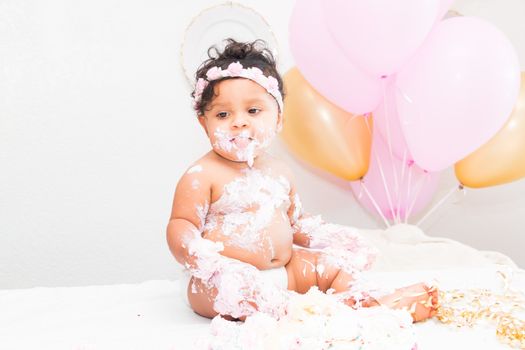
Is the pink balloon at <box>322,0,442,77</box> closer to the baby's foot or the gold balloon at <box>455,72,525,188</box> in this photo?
the gold balloon at <box>455,72,525,188</box>

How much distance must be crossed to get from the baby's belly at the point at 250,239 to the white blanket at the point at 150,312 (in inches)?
6.1

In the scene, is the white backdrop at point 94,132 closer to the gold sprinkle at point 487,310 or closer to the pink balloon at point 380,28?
the pink balloon at point 380,28

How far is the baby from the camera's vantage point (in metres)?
1.08

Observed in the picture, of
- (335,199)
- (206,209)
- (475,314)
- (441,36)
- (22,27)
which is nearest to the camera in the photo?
(475,314)

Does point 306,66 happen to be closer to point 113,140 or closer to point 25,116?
point 113,140

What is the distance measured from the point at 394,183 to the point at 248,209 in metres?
0.80

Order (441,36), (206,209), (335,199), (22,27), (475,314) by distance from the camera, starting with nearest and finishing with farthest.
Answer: (475,314)
(206,209)
(441,36)
(22,27)
(335,199)

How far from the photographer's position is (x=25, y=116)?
70.5 inches

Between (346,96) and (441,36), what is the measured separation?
0.31 m

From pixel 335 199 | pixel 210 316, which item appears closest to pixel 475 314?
pixel 210 316

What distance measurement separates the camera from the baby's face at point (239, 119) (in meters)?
1.16

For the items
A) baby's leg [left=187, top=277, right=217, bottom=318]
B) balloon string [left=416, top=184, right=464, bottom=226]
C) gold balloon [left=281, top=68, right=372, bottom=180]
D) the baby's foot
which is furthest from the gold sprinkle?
balloon string [left=416, top=184, right=464, bottom=226]

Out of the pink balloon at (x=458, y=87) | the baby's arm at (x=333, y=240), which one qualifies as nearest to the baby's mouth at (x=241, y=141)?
the baby's arm at (x=333, y=240)

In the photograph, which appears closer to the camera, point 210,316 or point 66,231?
point 210,316
